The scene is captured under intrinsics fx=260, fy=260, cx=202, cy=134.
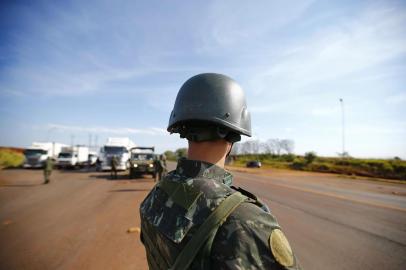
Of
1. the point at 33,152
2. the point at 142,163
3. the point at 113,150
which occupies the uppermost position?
the point at 113,150

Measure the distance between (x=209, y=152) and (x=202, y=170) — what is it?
132 mm

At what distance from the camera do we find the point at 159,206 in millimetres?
1399

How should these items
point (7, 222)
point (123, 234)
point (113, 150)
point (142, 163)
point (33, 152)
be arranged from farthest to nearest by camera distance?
point (33, 152) < point (113, 150) < point (142, 163) < point (7, 222) < point (123, 234)

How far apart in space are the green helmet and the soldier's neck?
0.12 feet

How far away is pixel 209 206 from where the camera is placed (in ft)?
3.77

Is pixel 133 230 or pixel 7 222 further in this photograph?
pixel 7 222

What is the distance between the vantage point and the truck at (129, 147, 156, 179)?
17406mm

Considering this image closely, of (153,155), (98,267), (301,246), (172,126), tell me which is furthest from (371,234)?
(153,155)

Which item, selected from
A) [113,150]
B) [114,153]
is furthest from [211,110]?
[113,150]

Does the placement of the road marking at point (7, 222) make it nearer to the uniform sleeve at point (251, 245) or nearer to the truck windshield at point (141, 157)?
the uniform sleeve at point (251, 245)

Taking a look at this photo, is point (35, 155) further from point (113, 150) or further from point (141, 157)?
point (141, 157)

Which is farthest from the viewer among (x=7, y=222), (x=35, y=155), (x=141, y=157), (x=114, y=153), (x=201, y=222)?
(x=35, y=155)

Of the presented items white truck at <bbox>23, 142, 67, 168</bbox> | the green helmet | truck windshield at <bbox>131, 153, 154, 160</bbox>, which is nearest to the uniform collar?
the green helmet

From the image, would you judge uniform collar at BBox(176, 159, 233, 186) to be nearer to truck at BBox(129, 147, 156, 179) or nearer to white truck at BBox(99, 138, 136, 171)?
truck at BBox(129, 147, 156, 179)
